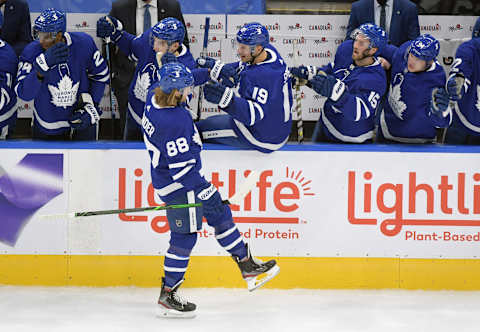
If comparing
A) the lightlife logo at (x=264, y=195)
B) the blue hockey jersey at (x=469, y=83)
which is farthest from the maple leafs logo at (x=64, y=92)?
the blue hockey jersey at (x=469, y=83)

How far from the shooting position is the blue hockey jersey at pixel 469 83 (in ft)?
15.9

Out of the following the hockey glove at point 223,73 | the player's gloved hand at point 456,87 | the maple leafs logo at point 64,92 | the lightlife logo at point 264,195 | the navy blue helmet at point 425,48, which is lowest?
the lightlife logo at point 264,195

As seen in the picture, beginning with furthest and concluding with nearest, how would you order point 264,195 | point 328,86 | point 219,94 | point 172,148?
point 264,195
point 328,86
point 219,94
point 172,148

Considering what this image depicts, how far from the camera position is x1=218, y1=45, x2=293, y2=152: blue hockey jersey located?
421 centimetres

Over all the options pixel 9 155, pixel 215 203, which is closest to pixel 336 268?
pixel 215 203

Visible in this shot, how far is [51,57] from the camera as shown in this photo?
14.3 ft

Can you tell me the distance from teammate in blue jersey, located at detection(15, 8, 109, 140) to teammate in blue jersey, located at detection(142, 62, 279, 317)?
85 cm

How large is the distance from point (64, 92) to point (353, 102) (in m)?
1.67

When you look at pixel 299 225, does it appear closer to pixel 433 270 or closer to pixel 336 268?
pixel 336 268

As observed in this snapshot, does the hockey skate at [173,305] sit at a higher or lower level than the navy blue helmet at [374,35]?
lower

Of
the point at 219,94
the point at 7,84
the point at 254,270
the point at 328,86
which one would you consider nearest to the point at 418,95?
the point at 328,86

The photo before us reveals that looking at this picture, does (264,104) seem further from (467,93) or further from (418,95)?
(467,93)

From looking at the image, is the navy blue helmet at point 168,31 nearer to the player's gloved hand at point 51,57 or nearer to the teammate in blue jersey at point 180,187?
the player's gloved hand at point 51,57

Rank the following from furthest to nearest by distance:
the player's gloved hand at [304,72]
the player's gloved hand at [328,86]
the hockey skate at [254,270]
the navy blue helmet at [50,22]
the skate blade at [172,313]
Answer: the player's gloved hand at [304,72] → the navy blue helmet at [50,22] → the player's gloved hand at [328,86] → the hockey skate at [254,270] → the skate blade at [172,313]
